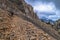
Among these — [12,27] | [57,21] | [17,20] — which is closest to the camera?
[12,27]

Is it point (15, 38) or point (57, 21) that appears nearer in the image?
point (15, 38)

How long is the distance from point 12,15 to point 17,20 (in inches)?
29.5

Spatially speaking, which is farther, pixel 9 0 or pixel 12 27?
pixel 9 0

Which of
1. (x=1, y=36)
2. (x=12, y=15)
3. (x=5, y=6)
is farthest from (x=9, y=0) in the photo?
(x=1, y=36)

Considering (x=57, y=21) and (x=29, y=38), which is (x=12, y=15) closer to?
(x=29, y=38)

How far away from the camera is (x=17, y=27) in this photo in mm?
13703

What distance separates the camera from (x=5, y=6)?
1631 centimetres

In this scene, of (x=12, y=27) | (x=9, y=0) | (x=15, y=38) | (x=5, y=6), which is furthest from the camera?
(x=9, y=0)

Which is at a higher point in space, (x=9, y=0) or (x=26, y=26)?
(x=9, y=0)

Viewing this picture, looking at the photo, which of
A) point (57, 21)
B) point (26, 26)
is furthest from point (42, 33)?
point (57, 21)

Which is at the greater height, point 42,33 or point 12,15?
point 12,15

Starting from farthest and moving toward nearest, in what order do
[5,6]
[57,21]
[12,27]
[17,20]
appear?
[57,21] → [5,6] → [17,20] → [12,27]

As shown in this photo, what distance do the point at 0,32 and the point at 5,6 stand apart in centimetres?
380

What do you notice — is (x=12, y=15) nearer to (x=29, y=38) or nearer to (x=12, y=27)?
(x=12, y=27)
